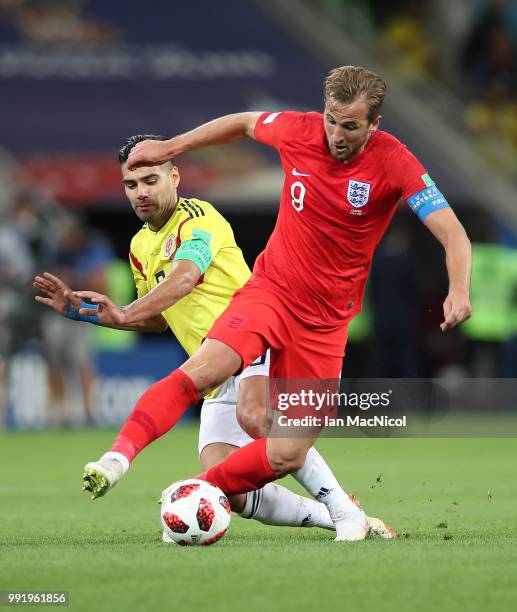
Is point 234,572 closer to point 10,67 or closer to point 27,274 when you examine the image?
point 27,274

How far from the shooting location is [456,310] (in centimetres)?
533

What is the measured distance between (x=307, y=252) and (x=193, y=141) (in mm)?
682

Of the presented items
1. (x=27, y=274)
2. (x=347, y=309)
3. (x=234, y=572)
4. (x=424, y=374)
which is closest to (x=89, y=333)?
(x=27, y=274)

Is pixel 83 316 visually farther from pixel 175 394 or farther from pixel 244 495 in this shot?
pixel 244 495

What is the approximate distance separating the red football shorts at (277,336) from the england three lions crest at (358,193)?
19.6 inches

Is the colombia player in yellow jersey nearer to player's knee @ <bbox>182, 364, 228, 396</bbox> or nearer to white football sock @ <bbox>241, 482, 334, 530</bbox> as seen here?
white football sock @ <bbox>241, 482, 334, 530</bbox>

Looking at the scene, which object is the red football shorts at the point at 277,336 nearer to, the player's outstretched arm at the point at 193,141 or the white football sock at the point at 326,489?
the white football sock at the point at 326,489

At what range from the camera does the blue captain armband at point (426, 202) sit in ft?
18.8

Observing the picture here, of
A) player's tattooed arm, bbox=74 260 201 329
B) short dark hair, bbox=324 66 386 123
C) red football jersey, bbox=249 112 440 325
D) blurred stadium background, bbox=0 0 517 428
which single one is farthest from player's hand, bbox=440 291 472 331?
blurred stadium background, bbox=0 0 517 428

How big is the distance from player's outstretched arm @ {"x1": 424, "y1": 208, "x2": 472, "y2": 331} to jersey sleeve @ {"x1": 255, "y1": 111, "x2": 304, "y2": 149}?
788 mm

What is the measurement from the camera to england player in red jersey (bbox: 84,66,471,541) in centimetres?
569

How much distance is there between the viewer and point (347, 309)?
6156mm

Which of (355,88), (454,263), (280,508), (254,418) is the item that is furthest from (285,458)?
(355,88)

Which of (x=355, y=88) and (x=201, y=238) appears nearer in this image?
(x=355, y=88)
